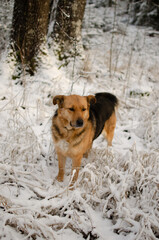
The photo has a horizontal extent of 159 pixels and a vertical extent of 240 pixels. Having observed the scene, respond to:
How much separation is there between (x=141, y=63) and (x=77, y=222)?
7.19 metres

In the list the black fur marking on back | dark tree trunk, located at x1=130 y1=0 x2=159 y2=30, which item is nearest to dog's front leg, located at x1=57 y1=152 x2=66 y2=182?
the black fur marking on back

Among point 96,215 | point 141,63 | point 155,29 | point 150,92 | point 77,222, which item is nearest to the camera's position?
point 77,222

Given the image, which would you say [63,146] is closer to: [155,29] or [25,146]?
[25,146]

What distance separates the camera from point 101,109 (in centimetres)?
352

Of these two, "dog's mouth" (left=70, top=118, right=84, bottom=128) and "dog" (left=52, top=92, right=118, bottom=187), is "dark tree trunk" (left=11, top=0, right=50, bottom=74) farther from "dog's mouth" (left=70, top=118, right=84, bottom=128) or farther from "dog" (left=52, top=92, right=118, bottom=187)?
"dog's mouth" (left=70, top=118, right=84, bottom=128)

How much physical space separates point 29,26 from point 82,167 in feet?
11.3

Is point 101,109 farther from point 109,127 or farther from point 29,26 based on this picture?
point 29,26

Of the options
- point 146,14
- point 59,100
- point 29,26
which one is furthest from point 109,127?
point 146,14

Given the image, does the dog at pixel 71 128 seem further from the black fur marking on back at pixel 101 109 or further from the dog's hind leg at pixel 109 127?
the dog's hind leg at pixel 109 127

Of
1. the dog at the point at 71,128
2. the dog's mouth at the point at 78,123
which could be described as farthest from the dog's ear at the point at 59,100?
the dog's mouth at the point at 78,123

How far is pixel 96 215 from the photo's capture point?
2195 millimetres

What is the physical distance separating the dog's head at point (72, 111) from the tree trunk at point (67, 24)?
113 inches

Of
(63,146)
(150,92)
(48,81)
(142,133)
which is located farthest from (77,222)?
(150,92)

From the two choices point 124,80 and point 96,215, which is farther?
point 124,80
